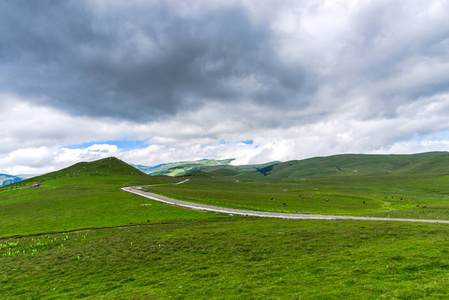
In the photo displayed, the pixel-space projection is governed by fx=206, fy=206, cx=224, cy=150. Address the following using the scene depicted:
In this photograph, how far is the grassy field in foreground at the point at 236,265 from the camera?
18.7 m

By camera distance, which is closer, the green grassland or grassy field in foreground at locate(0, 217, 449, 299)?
grassy field in foreground at locate(0, 217, 449, 299)

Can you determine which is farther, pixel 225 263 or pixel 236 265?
pixel 225 263

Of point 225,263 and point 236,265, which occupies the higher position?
point 236,265

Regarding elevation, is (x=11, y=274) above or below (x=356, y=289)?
below

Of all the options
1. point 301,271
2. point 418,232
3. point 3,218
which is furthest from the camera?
point 3,218

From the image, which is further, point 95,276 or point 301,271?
point 95,276

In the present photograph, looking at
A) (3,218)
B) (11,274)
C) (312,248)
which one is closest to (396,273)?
(312,248)

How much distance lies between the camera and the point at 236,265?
2672cm

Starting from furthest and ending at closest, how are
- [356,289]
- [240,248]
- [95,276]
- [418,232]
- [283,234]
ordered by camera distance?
[283,234]
[418,232]
[240,248]
[95,276]
[356,289]

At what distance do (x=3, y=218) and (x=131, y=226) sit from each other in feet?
158

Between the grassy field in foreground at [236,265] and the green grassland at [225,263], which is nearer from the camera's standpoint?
the grassy field in foreground at [236,265]

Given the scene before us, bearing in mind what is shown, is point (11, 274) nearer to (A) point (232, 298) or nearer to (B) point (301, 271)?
(A) point (232, 298)

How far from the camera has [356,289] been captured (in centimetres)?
1717

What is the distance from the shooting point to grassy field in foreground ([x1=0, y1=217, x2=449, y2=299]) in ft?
61.2
